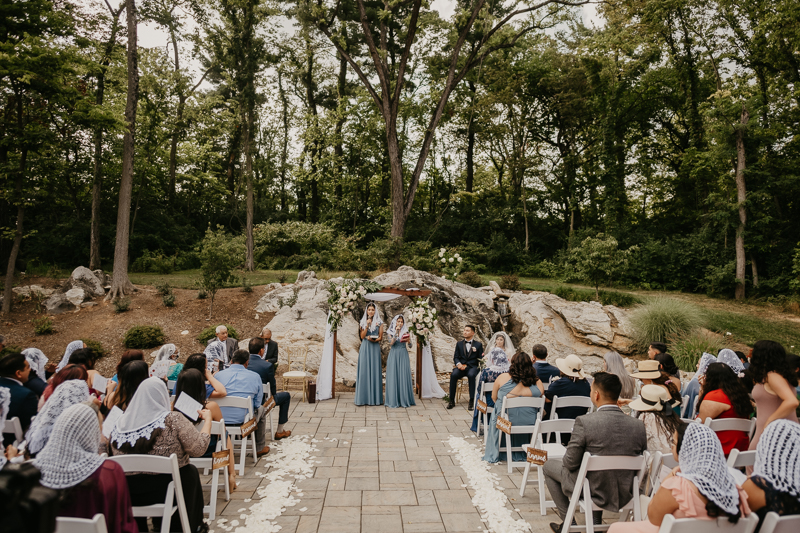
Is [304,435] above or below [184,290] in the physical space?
below

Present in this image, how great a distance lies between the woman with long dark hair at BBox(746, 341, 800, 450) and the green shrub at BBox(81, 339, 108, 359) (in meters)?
12.7

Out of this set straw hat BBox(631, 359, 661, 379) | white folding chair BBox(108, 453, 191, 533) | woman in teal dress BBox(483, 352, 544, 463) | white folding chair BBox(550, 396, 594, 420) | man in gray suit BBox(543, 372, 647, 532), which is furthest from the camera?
woman in teal dress BBox(483, 352, 544, 463)

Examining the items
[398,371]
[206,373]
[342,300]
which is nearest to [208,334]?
[342,300]

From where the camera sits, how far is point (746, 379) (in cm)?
469

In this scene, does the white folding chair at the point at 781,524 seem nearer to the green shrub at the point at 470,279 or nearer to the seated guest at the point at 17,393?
the seated guest at the point at 17,393

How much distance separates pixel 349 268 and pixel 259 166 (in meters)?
10.4

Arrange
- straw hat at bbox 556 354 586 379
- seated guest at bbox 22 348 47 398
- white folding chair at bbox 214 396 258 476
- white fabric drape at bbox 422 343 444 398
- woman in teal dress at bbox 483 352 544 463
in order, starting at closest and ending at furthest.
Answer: seated guest at bbox 22 348 47 398 < white folding chair at bbox 214 396 258 476 < woman in teal dress at bbox 483 352 544 463 < straw hat at bbox 556 354 586 379 < white fabric drape at bbox 422 343 444 398

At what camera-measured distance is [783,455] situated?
87.8 inches

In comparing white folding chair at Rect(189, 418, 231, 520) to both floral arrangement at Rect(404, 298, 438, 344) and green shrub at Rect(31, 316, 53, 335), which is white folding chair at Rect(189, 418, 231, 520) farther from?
green shrub at Rect(31, 316, 53, 335)

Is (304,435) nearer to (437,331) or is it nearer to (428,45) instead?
(437,331)

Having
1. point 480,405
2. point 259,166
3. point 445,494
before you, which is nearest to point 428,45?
point 259,166

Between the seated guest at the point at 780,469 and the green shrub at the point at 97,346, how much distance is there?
41.3ft

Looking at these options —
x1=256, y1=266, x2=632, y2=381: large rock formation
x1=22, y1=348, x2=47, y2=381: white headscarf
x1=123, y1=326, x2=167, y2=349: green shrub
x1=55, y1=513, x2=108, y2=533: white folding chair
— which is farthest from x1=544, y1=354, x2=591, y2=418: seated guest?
x1=123, y1=326, x2=167, y2=349: green shrub

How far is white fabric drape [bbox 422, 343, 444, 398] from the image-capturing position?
9258mm
